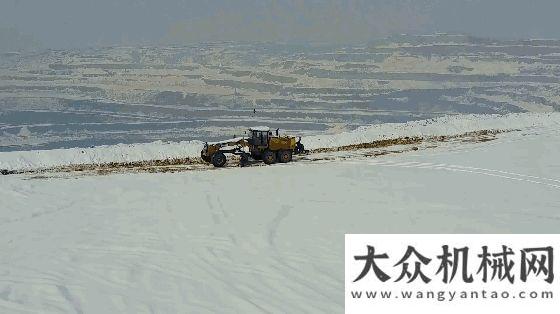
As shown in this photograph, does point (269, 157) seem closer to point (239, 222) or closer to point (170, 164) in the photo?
point (170, 164)

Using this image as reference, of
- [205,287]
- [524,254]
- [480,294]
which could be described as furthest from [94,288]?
[524,254]

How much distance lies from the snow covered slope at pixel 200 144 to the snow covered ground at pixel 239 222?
244 inches

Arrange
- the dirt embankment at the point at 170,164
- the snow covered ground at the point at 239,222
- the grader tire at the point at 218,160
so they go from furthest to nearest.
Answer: the dirt embankment at the point at 170,164
the grader tire at the point at 218,160
the snow covered ground at the point at 239,222

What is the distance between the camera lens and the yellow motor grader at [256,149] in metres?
21.6

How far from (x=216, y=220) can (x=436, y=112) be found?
163 ft

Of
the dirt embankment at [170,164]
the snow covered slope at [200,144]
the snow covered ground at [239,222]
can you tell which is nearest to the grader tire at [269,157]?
the snow covered ground at [239,222]

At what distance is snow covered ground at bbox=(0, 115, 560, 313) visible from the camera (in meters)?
8.29

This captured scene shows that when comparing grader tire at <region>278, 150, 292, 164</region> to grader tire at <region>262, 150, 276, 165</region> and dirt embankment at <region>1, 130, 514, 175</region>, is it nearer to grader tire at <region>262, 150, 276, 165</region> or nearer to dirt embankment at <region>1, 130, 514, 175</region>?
grader tire at <region>262, 150, 276, 165</region>

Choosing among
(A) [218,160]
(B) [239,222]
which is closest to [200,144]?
(A) [218,160]

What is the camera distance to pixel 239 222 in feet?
41.7

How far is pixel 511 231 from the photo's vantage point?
11.2 m

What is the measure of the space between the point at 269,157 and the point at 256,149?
0.61 meters

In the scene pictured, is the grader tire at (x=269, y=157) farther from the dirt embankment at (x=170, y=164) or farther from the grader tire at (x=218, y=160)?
the dirt embankment at (x=170, y=164)

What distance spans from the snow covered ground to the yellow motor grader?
1216 millimetres
